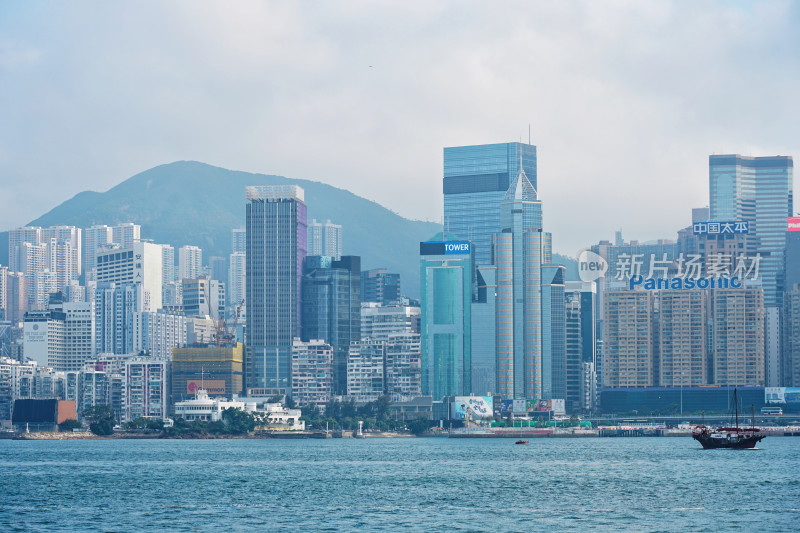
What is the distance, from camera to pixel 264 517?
310 feet

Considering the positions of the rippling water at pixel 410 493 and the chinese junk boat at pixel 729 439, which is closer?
the rippling water at pixel 410 493

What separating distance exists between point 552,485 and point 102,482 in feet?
134

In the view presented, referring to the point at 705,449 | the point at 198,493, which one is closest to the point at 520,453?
the point at 705,449

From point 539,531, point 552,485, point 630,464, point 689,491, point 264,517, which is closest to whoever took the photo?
point 539,531

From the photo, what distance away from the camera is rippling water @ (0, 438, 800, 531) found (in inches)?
3578

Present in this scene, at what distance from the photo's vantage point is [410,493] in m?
114

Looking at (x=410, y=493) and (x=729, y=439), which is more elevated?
(x=729, y=439)

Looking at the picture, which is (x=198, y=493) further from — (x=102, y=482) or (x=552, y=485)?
(x=552, y=485)

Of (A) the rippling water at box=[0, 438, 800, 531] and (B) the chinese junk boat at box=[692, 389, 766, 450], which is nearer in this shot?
(A) the rippling water at box=[0, 438, 800, 531]

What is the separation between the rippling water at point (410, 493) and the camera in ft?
298

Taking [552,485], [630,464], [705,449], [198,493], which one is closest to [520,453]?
[705,449]

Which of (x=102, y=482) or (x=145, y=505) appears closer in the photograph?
(x=145, y=505)

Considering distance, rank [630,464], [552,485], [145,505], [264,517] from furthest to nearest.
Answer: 1. [630,464]
2. [552,485]
3. [145,505]
4. [264,517]

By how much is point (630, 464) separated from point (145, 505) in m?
65.7
